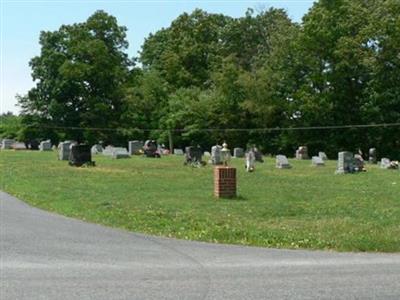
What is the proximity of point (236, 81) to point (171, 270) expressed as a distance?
55.5 metres

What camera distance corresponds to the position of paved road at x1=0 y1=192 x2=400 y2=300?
7129 millimetres

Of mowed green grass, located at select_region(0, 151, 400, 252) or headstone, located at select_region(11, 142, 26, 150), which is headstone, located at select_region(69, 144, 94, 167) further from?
headstone, located at select_region(11, 142, 26, 150)

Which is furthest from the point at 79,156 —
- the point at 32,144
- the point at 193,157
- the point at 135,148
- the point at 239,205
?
the point at 32,144

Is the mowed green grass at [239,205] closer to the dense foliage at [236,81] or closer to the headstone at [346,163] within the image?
the headstone at [346,163]

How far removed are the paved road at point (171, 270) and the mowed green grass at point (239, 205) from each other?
103 centimetres

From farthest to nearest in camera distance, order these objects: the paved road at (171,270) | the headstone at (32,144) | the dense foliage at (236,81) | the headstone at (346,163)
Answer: the headstone at (32,144), the dense foliage at (236,81), the headstone at (346,163), the paved road at (171,270)

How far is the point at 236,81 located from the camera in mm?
63312

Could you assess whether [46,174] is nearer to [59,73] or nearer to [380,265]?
[380,265]

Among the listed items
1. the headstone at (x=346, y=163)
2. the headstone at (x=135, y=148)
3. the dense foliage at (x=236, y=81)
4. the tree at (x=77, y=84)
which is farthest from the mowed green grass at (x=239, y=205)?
the tree at (x=77, y=84)

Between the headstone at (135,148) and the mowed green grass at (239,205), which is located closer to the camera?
the mowed green grass at (239,205)

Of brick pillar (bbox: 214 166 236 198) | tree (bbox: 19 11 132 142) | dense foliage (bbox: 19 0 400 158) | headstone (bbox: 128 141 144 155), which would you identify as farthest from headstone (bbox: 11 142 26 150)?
brick pillar (bbox: 214 166 236 198)

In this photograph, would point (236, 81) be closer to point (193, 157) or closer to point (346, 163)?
point (193, 157)

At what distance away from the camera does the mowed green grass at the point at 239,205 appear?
11.7 m

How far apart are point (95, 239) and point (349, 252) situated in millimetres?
4053
